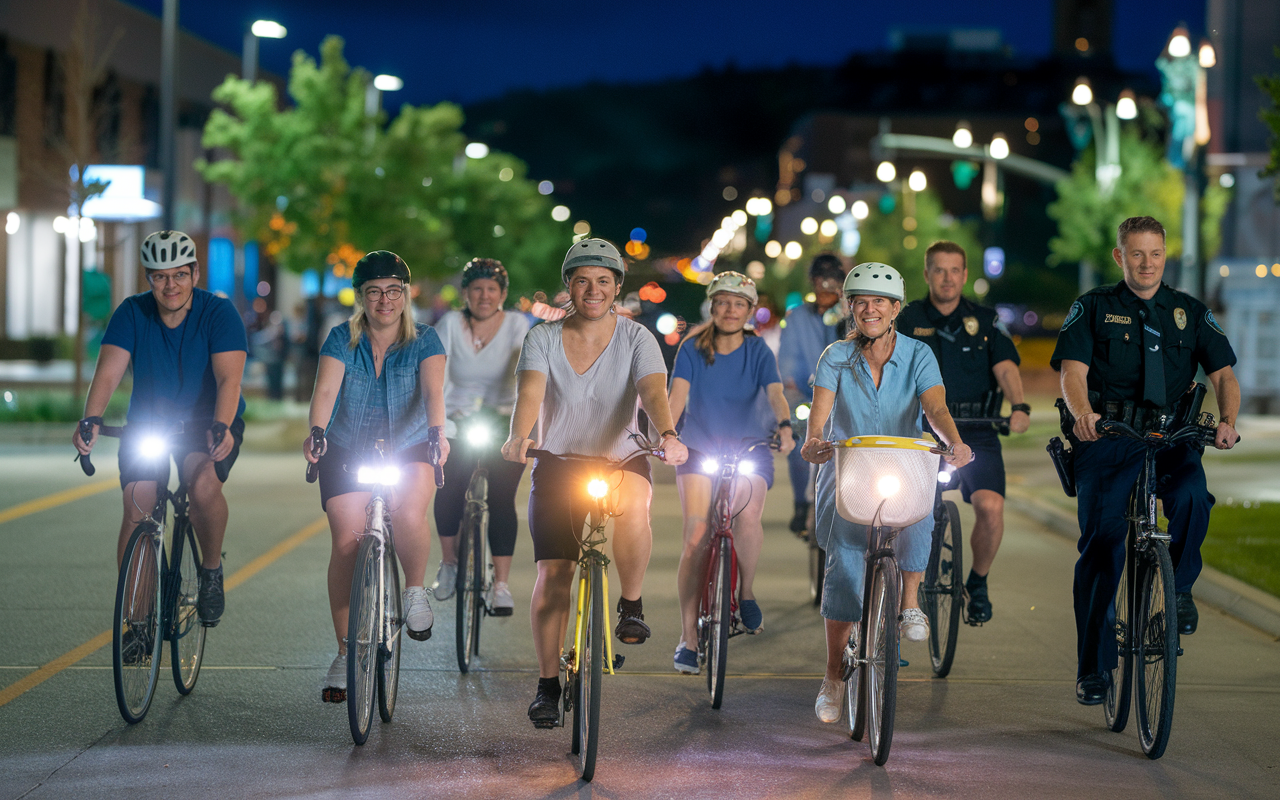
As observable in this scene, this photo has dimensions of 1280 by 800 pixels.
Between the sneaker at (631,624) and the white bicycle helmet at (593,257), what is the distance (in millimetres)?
A: 1329

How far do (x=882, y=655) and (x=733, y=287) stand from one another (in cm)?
259

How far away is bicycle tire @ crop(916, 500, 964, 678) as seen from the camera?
7.73 metres

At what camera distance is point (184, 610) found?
23.3 ft

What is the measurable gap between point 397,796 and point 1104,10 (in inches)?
5883

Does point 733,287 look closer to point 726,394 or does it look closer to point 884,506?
point 726,394

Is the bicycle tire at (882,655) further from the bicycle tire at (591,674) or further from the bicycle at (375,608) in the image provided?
the bicycle at (375,608)

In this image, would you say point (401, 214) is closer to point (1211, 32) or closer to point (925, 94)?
point (1211, 32)

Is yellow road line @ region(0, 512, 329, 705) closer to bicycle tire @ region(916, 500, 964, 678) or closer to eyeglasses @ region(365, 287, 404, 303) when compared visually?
eyeglasses @ region(365, 287, 404, 303)

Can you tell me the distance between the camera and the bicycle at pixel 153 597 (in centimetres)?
652

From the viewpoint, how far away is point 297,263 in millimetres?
32219

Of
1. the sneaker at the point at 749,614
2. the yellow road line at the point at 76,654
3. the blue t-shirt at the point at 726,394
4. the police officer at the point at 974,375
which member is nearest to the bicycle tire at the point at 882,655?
the sneaker at the point at 749,614

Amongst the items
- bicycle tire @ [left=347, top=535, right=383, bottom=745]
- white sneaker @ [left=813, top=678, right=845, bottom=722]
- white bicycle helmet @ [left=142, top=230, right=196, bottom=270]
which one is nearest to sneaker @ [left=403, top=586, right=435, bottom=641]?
bicycle tire @ [left=347, top=535, right=383, bottom=745]

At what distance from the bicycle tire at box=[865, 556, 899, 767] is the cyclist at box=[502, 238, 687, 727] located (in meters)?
0.91

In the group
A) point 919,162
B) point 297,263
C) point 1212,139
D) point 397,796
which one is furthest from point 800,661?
point 919,162
